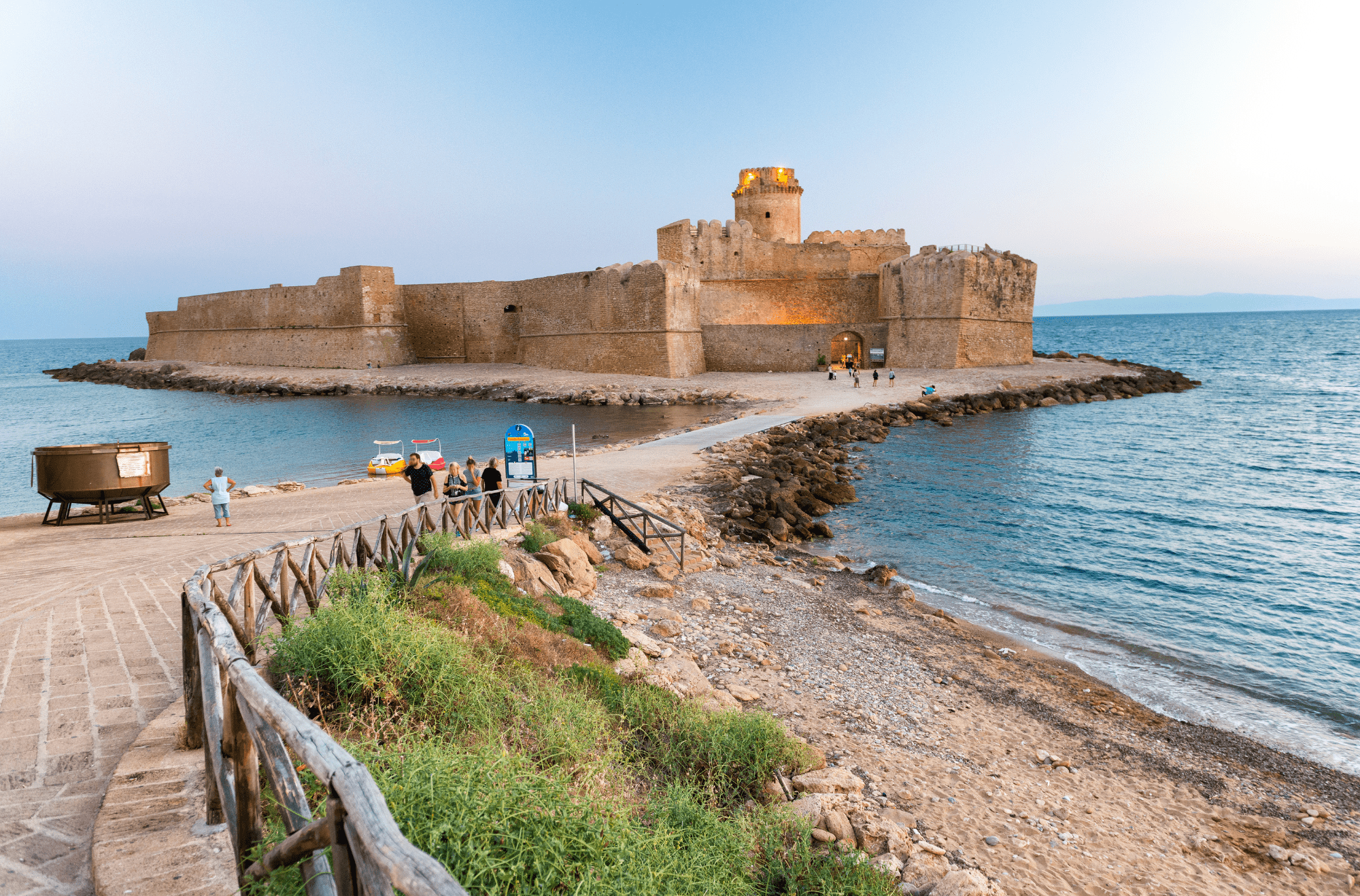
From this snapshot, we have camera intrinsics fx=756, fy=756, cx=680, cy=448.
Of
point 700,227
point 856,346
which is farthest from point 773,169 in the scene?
point 856,346

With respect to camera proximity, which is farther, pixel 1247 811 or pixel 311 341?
pixel 311 341

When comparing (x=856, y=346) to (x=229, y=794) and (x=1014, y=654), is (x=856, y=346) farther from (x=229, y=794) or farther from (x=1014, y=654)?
(x=229, y=794)

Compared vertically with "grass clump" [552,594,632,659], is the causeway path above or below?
above

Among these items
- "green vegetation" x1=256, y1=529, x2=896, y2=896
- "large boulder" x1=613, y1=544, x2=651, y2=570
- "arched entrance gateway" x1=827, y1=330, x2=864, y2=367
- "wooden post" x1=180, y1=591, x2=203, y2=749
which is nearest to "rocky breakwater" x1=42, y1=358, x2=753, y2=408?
"arched entrance gateway" x1=827, y1=330, x2=864, y2=367

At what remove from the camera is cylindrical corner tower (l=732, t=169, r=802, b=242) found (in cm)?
4456

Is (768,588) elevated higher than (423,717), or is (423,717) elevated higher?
(423,717)

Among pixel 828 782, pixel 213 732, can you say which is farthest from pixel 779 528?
pixel 213 732

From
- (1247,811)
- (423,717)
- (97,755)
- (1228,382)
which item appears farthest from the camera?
(1228,382)

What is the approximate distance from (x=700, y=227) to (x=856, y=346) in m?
10.5

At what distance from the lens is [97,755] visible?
3283 millimetres

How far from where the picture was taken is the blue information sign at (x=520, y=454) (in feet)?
34.7

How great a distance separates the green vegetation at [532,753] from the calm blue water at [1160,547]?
17.9 feet

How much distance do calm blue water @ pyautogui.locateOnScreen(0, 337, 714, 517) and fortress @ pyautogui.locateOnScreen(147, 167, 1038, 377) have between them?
19.1 ft

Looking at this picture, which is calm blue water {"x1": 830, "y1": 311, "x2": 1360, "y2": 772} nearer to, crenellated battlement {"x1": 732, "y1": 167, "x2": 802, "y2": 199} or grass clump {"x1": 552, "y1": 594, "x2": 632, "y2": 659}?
grass clump {"x1": 552, "y1": 594, "x2": 632, "y2": 659}
